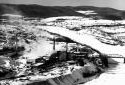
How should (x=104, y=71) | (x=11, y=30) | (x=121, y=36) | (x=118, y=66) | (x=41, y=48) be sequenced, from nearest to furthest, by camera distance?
(x=104, y=71), (x=118, y=66), (x=41, y=48), (x=11, y=30), (x=121, y=36)

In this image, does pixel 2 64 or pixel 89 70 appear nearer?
pixel 2 64

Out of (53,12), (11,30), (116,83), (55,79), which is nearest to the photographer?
(55,79)

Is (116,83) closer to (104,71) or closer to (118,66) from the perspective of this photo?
(104,71)

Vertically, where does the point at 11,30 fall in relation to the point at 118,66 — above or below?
above

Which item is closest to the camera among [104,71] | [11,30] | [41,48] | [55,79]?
[55,79]

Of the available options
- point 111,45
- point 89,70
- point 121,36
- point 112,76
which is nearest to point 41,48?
point 89,70

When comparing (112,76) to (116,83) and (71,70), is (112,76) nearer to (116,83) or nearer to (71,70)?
(116,83)

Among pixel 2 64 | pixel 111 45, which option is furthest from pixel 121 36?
pixel 2 64
